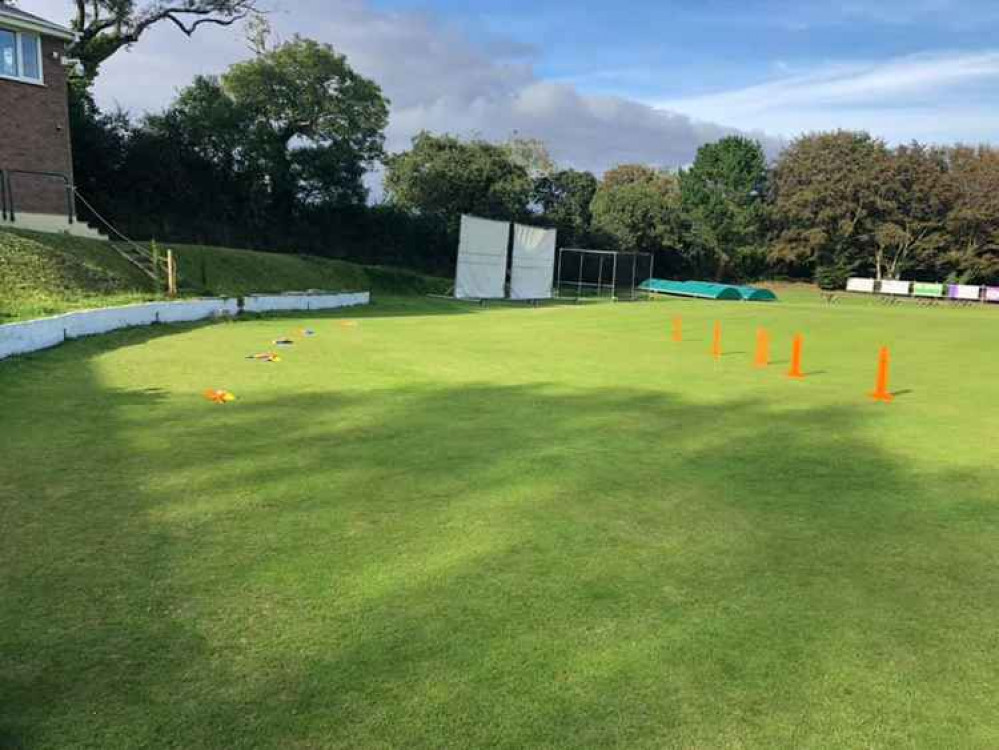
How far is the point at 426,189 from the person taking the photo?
3872 cm

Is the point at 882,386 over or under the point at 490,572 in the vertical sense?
over

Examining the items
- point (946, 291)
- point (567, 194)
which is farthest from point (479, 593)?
point (946, 291)

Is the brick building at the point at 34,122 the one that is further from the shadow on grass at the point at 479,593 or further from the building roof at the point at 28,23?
the shadow on grass at the point at 479,593

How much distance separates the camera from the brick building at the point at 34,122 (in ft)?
70.0

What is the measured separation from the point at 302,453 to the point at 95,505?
1753 millimetres

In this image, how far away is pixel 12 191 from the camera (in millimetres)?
21125

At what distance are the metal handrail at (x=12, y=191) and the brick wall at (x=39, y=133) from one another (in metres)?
0.19

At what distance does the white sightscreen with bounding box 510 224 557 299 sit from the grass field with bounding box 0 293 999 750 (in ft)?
79.3

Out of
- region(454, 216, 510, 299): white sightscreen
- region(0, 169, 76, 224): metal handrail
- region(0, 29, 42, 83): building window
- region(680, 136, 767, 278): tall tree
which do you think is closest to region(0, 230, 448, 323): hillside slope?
region(0, 169, 76, 224): metal handrail

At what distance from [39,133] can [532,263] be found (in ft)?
62.5

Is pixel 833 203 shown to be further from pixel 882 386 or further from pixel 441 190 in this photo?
pixel 882 386

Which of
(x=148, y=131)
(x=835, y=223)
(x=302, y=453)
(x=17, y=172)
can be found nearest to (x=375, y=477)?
(x=302, y=453)

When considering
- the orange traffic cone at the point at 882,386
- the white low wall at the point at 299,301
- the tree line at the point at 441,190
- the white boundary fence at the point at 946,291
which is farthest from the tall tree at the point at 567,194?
the orange traffic cone at the point at 882,386

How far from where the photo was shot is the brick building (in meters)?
21.3
